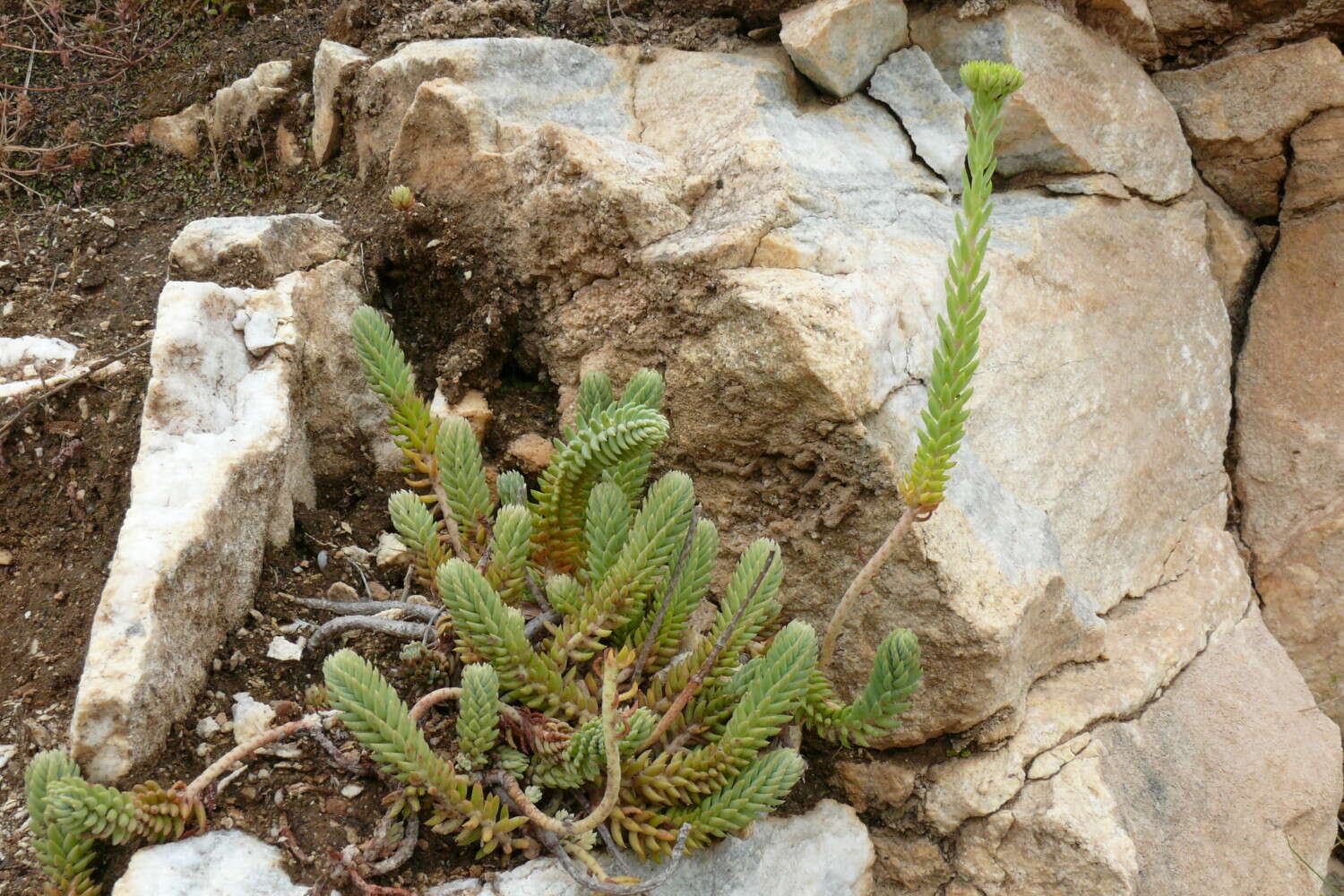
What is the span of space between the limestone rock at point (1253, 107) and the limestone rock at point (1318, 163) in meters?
0.04

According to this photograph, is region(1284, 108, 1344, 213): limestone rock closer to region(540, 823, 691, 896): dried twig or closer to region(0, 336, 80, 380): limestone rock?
region(540, 823, 691, 896): dried twig

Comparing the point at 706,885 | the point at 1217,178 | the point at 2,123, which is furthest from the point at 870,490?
the point at 2,123

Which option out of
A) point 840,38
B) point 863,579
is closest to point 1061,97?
point 840,38

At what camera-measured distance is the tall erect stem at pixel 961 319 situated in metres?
2.16

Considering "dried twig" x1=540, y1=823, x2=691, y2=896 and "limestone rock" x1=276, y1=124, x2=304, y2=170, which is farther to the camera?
"limestone rock" x1=276, y1=124, x2=304, y2=170

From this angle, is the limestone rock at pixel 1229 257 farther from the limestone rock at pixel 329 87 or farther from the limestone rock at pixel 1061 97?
the limestone rock at pixel 329 87

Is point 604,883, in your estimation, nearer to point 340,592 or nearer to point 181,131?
point 340,592

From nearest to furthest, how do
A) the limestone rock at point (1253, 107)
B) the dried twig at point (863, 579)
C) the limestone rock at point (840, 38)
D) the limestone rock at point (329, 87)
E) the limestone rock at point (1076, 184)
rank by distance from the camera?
the dried twig at point (863, 579)
the limestone rock at point (840, 38)
the limestone rock at point (329, 87)
the limestone rock at point (1076, 184)
the limestone rock at point (1253, 107)

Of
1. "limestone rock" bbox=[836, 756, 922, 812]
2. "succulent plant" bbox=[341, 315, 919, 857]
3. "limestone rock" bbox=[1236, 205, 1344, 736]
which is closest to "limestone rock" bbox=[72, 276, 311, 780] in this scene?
"succulent plant" bbox=[341, 315, 919, 857]

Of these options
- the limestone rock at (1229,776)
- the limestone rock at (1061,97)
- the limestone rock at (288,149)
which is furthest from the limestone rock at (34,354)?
the limestone rock at (1229,776)

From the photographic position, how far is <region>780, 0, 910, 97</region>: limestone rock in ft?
11.6

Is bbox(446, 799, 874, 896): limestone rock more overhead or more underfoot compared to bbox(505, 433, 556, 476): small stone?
more underfoot

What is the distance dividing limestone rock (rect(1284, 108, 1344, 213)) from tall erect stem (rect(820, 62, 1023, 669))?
2480mm

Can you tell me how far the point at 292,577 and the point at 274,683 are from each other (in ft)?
1.12
